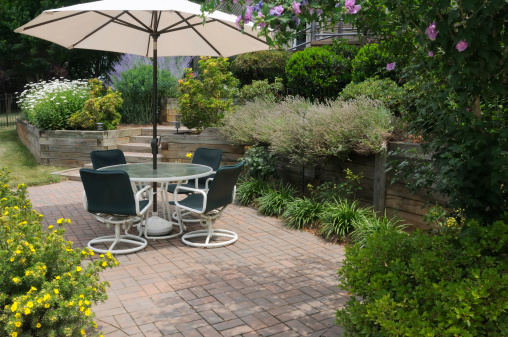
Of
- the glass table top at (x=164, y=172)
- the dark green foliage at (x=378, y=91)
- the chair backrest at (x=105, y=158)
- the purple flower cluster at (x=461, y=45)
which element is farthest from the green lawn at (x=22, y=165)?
the purple flower cluster at (x=461, y=45)

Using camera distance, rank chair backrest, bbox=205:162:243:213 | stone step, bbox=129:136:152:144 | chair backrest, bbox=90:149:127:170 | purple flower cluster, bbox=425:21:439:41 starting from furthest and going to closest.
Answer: stone step, bbox=129:136:152:144 → chair backrest, bbox=90:149:127:170 → chair backrest, bbox=205:162:243:213 → purple flower cluster, bbox=425:21:439:41

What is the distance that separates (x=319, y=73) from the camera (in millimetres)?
9672

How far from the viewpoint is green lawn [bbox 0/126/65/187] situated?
29.2 ft

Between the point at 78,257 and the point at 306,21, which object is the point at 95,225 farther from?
the point at 306,21

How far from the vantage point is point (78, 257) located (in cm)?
315

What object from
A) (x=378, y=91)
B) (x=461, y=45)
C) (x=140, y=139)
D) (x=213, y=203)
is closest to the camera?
(x=461, y=45)

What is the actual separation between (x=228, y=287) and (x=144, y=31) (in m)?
3.54

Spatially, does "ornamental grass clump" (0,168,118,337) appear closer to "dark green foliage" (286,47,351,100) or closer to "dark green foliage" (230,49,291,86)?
"dark green foliage" (286,47,351,100)

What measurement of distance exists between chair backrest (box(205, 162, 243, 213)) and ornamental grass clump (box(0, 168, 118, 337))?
2156 millimetres

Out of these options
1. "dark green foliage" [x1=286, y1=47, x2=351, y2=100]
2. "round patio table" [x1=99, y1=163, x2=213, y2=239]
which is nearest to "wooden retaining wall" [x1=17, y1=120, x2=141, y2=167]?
"round patio table" [x1=99, y1=163, x2=213, y2=239]

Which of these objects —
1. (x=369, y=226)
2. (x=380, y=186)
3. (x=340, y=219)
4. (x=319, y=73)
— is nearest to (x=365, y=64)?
(x=319, y=73)

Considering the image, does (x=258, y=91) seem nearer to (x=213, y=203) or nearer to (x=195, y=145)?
Result: (x=195, y=145)

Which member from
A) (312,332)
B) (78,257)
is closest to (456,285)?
(312,332)

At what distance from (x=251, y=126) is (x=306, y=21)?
491 centimetres
